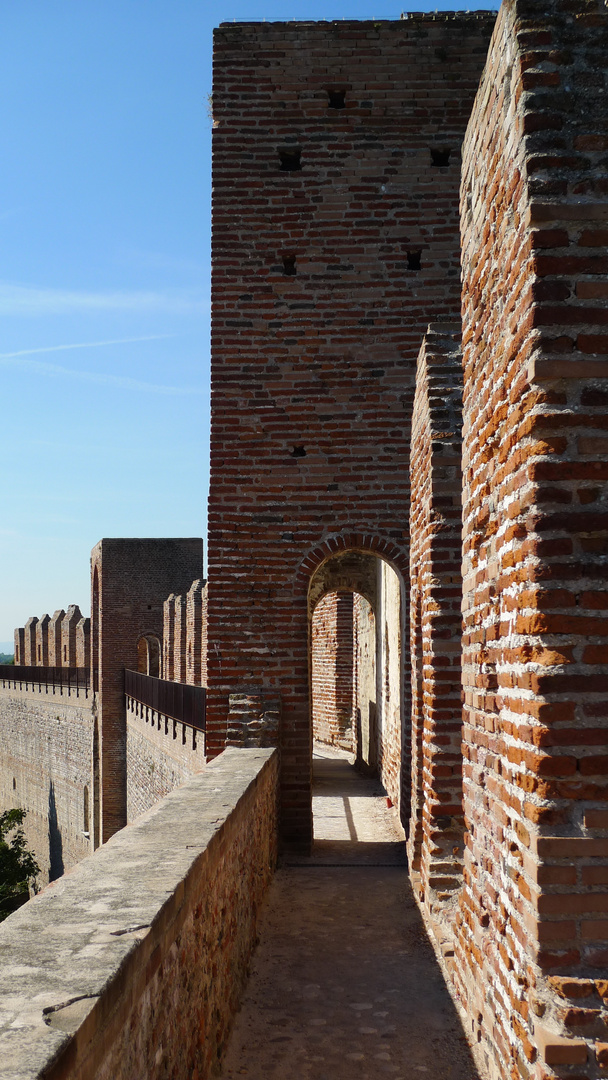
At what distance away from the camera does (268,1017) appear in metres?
4.30

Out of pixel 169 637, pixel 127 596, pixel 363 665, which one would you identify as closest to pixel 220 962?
pixel 363 665

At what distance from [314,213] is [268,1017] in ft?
22.4

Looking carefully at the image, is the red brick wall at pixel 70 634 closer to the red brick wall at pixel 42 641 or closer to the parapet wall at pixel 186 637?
the red brick wall at pixel 42 641

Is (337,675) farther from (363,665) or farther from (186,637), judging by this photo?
(186,637)

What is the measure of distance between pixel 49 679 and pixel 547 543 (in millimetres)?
31217

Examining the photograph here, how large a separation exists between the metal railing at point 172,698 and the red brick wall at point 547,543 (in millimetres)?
9113

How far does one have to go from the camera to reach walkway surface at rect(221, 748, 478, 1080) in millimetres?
3830

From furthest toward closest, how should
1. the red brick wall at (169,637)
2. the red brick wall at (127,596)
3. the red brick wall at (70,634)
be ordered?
the red brick wall at (70,634), the red brick wall at (127,596), the red brick wall at (169,637)

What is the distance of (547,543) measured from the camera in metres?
2.55

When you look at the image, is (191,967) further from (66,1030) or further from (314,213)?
(314,213)

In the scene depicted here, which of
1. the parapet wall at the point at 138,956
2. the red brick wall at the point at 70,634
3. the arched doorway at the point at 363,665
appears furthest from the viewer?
the red brick wall at the point at 70,634

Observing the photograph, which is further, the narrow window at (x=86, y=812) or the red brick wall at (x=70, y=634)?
the red brick wall at (x=70, y=634)

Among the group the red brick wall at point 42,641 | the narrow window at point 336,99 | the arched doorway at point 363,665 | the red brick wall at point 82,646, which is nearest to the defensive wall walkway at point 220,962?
the arched doorway at point 363,665

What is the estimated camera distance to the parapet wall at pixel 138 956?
1810 millimetres
